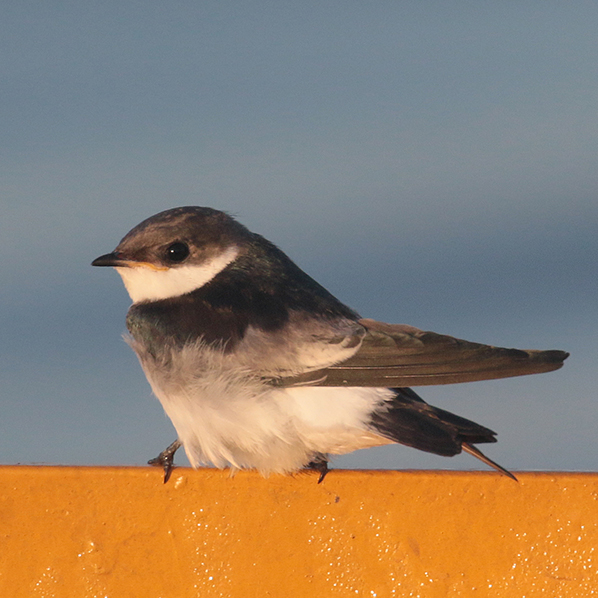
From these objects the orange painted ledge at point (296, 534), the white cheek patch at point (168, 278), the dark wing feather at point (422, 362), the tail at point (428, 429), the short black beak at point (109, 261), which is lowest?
the orange painted ledge at point (296, 534)

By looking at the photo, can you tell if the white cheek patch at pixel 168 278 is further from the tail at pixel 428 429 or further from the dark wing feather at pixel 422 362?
the tail at pixel 428 429

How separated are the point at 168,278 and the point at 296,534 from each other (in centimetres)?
134

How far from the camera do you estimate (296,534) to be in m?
2.42

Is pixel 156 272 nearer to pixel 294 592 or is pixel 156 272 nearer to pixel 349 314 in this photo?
pixel 349 314

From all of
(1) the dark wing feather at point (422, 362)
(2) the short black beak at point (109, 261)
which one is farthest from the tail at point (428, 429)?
(2) the short black beak at point (109, 261)

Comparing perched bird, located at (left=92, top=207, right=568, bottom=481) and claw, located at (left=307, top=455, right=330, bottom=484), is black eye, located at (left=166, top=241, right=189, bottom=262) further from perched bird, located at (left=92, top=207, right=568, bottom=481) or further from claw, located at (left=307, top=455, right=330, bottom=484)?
claw, located at (left=307, top=455, right=330, bottom=484)

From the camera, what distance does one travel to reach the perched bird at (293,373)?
2.71 metres

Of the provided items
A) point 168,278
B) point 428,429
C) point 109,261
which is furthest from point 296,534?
point 109,261

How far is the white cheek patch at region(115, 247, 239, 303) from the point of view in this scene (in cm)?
335

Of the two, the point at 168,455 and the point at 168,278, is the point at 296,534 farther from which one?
the point at 168,278

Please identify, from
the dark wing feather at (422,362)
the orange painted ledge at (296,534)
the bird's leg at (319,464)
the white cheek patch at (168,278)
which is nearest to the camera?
the orange painted ledge at (296,534)

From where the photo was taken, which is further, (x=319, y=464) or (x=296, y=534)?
(x=319, y=464)

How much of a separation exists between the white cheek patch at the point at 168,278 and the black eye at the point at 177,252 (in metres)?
0.04

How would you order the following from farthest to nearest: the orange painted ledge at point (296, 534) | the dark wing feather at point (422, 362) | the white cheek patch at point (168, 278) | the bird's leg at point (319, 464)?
1. the white cheek patch at point (168, 278)
2. the bird's leg at point (319, 464)
3. the dark wing feather at point (422, 362)
4. the orange painted ledge at point (296, 534)
